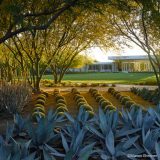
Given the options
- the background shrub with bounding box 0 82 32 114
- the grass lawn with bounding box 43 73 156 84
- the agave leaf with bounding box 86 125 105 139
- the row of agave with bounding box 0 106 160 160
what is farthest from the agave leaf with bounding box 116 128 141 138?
the grass lawn with bounding box 43 73 156 84

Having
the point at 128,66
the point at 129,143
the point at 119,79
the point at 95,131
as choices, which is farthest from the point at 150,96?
the point at 128,66

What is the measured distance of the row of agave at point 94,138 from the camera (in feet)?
19.7

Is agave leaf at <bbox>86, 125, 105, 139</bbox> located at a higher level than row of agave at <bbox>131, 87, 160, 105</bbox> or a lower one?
higher

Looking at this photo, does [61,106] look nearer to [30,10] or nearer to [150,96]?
[30,10]

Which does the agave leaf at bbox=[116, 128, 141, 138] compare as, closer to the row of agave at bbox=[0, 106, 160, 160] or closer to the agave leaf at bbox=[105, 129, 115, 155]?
the row of agave at bbox=[0, 106, 160, 160]

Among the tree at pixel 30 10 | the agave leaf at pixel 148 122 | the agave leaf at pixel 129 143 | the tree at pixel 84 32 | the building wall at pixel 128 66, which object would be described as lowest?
the agave leaf at pixel 129 143

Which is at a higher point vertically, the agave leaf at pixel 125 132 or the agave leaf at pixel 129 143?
the agave leaf at pixel 125 132

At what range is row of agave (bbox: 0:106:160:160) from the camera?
19.7 feet

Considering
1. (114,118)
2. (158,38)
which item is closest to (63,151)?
(114,118)

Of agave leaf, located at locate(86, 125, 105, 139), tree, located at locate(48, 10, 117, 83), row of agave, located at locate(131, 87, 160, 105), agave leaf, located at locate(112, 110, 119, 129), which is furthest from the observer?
tree, located at locate(48, 10, 117, 83)

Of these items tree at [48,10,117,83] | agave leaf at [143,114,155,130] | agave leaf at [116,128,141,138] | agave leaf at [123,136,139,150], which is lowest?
agave leaf at [123,136,139,150]

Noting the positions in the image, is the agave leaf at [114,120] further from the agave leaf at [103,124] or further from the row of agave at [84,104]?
the row of agave at [84,104]

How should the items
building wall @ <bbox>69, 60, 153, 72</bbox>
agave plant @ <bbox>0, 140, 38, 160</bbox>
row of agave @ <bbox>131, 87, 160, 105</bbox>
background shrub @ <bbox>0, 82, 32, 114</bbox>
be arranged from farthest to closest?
building wall @ <bbox>69, 60, 153, 72</bbox>
row of agave @ <bbox>131, 87, 160, 105</bbox>
background shrub @ <bbox>0, 82, 32, 114</bbox>
agave plant @ <bbox>0, 140, 38, 160</bbox>

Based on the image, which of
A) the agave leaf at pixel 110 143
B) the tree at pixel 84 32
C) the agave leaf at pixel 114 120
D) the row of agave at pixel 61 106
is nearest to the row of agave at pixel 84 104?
the row of agave at pixel 61 106
